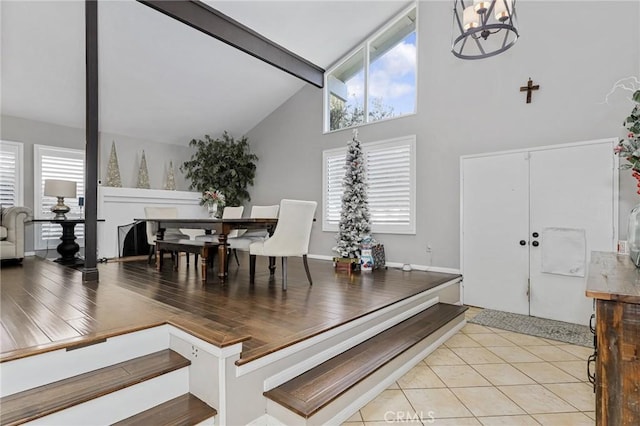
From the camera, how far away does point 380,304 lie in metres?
2.97

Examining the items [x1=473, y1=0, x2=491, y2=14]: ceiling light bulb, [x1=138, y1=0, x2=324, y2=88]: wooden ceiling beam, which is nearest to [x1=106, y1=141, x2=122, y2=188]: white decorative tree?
[x1=138, y1=0, x2=324, y2=88]: wooden ceiling beam

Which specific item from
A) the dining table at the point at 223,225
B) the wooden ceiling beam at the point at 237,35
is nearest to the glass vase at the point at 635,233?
the dining table at the point at 223,225

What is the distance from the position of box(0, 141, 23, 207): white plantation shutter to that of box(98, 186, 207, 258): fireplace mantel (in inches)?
46.7

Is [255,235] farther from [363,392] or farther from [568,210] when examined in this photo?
[568,210]

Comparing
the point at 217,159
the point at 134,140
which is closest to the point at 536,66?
the point at 217,159

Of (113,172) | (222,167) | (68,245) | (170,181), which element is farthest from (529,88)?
(68,245)

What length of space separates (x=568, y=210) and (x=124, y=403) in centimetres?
458

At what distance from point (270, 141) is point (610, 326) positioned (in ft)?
22.6

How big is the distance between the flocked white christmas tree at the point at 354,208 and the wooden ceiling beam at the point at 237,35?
190cm

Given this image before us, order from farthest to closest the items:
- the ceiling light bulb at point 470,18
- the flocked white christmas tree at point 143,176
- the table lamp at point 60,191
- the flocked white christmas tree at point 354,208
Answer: the flocked white christmas tree at point 143,176 < the table lamp at point 60,191 < the flocked white christmas tree at point 354,208 < the ceiling light bulb at point 470,18

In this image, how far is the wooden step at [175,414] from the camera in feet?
5.21

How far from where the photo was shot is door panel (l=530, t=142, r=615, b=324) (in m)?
3.59

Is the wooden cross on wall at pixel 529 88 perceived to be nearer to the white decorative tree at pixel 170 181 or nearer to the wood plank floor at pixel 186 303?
the wood plank floor at pixel 186 303

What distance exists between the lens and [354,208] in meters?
5.06
